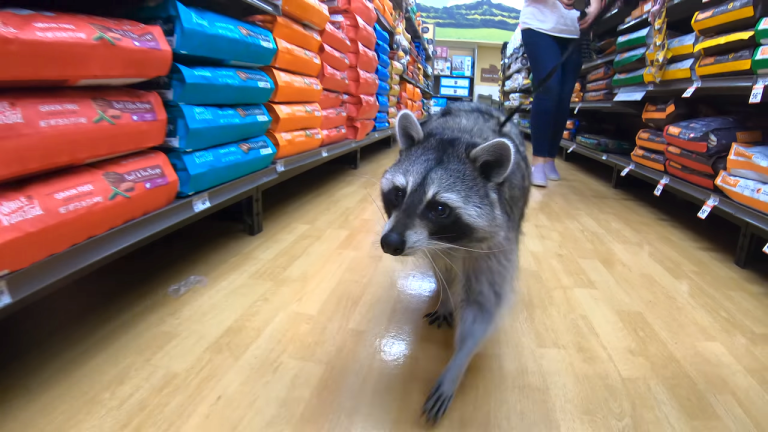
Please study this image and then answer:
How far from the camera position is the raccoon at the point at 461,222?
3.68 ft

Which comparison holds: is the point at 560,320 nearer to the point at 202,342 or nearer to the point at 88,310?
the point at 202,342

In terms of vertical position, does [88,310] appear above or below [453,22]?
below

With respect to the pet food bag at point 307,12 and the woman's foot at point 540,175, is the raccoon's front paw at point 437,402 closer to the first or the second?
the pet food bag at point 307,12

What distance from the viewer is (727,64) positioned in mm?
2385

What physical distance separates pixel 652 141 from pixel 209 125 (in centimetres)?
312

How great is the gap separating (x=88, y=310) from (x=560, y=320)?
5.37 ft

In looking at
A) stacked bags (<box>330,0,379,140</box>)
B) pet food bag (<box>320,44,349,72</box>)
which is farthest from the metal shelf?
stacked bags (<box>330,0,379,140</box>)

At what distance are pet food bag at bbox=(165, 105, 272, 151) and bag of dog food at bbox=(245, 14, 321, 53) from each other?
482 mm

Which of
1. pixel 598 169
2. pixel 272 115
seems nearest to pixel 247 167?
pixel 272 115

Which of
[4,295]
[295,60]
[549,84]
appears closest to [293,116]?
[295,60]

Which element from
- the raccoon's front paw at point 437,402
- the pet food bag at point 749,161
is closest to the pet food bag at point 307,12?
the raccoon's front paw at point 437,402

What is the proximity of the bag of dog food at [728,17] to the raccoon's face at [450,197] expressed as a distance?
2001 millimetres

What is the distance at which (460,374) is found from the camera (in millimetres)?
1119

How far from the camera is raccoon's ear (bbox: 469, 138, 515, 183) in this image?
118cm
